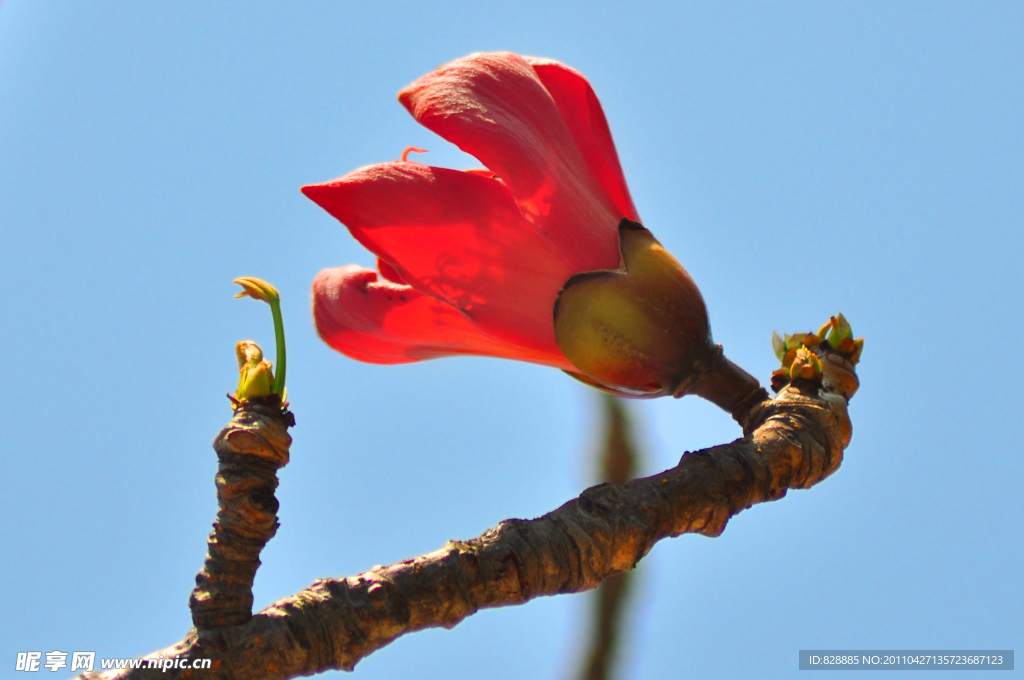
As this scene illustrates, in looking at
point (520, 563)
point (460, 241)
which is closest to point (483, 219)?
point (460, 241)

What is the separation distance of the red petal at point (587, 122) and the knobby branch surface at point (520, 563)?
432 mm

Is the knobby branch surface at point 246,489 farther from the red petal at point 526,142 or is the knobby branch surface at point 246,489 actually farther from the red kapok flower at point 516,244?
the red petal at point 526,142

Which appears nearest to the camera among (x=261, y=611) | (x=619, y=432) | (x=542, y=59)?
(x=261, y=611)

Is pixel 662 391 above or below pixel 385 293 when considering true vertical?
below

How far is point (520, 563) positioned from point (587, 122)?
729 mm

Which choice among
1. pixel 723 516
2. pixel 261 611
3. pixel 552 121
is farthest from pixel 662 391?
pixel 261 611

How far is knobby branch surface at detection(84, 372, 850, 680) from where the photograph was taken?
36.1 inches

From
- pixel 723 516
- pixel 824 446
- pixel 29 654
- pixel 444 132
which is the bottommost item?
pixel 29 654

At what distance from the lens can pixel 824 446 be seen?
51.5 inches

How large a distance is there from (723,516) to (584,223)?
18.6 inches

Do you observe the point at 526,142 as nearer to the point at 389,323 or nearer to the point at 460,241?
the point at 460,241

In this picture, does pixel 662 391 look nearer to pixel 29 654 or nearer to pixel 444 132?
pixel 444 132

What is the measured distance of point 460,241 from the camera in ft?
4.05

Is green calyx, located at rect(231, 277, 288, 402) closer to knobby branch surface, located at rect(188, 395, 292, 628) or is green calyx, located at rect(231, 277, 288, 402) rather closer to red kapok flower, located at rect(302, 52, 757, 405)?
knobby branch surface, located at rect(188, 395, 292, 628)
